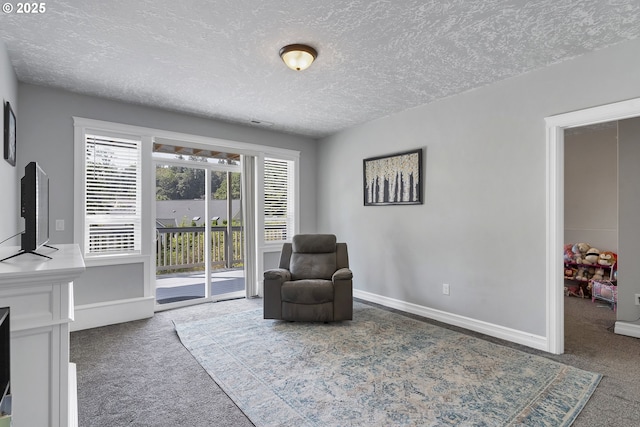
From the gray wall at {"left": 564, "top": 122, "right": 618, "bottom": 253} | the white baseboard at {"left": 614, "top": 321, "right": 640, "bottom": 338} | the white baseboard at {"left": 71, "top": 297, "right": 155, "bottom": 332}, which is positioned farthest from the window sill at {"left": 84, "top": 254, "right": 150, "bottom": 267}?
the gray wall at {"left": 564, "top": 122, "right": 618, "bottom": 253}

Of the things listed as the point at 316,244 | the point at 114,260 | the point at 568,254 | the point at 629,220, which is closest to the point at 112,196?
the point at 114,260

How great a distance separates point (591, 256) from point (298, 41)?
5.24 meters

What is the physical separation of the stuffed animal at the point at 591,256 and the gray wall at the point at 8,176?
6.87 metres

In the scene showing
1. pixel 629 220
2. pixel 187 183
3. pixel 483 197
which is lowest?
pixel 629 220

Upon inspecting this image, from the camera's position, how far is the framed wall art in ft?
13.3

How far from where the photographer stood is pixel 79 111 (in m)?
3.60

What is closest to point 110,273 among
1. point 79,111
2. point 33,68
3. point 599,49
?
point 79,111

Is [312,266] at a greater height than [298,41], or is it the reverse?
[298,41]

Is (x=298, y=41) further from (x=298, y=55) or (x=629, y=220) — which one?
(x=629, y=220)

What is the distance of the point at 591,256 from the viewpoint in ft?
16.1

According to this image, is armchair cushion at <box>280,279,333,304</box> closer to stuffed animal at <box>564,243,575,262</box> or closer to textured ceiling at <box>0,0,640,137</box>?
textured ceiling at <box>0,0,640,137</box>

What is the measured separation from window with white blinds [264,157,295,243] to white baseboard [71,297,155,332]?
1.88 m

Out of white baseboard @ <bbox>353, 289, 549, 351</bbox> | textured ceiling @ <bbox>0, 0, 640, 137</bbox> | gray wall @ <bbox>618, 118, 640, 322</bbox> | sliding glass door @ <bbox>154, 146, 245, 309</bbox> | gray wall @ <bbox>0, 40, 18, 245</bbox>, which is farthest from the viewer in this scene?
sliding glass door @ <bbox>154, 146, 245, 309</bbox>

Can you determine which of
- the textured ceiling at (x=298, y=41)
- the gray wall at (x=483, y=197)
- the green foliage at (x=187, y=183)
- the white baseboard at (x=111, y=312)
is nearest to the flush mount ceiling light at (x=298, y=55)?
the textured ceiling at (x=298, y=41)
